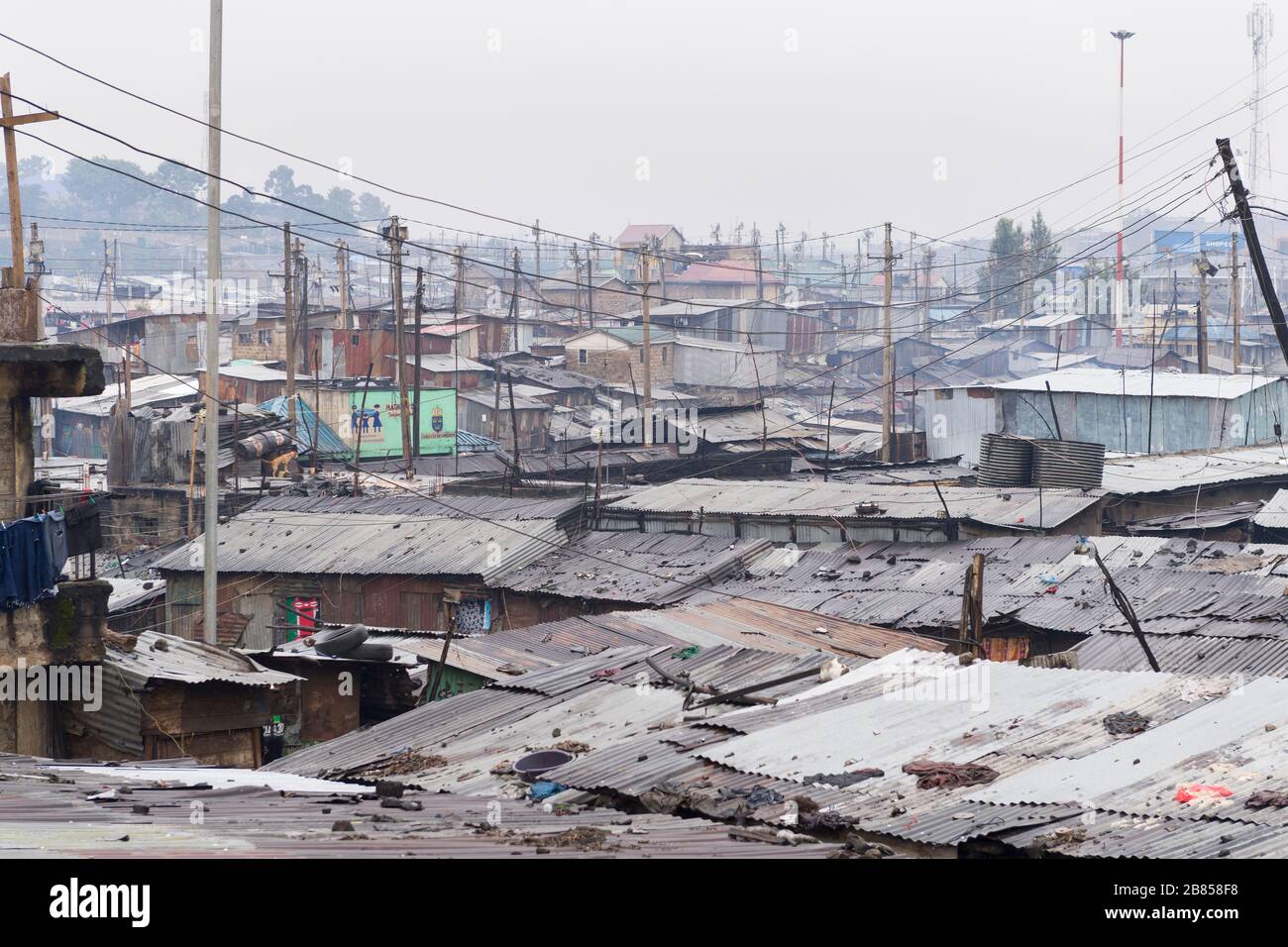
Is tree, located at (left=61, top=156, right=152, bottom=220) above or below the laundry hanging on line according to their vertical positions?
above

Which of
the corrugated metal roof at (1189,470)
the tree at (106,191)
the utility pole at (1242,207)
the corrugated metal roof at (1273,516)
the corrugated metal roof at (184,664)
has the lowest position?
the corrugated metal roof at (184,664)

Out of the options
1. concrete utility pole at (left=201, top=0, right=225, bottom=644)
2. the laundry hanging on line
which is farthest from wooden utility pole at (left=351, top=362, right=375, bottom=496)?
the laundry hanging on line

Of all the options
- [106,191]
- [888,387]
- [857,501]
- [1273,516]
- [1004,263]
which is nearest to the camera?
[1273,516]

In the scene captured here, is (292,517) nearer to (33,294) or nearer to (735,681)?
(33,294)

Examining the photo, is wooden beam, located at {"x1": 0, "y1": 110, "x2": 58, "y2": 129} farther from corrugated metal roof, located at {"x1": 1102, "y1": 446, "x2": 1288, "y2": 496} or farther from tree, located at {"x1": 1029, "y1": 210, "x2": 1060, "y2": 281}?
tree, located at {"x1": 1029, "y1": 210, "x2": 1060, "y2": 281}

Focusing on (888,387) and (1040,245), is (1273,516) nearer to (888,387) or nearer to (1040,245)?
(888,387)

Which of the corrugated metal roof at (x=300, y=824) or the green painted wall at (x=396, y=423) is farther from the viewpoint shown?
the green painted wall at (x=396, y=423)

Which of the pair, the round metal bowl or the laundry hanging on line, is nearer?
the round metal bowl

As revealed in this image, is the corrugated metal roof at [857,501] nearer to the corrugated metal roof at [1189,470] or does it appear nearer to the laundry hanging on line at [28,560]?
the corrugated metal roof at [1189,470]

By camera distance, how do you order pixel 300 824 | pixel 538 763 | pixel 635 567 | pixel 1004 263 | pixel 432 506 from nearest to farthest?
pixel 300 824
pixel 538 763
pixel 635 567
pixel 432 506
pixel 1004 263

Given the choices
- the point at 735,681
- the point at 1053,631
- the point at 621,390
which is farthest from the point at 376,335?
the point at 735,681

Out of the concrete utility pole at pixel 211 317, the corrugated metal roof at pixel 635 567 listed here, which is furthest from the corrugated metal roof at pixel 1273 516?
the concrete utility pole at pixel 211 317

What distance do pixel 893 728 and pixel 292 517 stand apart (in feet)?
80.8

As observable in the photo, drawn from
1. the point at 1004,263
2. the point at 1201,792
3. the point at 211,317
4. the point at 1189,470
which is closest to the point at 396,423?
the point at 1189,470
